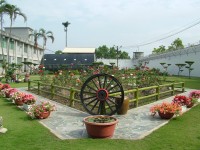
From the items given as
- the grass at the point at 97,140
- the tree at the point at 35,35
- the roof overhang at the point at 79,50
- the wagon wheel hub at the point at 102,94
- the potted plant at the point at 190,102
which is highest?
the tree at the point at 35,35

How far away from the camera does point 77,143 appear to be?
5.88 metres

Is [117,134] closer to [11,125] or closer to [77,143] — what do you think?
[77,143]

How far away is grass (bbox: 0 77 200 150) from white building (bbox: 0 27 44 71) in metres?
27.0

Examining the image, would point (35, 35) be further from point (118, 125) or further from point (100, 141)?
point (100, 141)

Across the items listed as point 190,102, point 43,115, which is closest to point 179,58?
point 190,102

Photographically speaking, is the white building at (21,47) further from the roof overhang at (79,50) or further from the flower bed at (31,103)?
the flower bed at (31,103)

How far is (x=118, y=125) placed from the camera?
759cm

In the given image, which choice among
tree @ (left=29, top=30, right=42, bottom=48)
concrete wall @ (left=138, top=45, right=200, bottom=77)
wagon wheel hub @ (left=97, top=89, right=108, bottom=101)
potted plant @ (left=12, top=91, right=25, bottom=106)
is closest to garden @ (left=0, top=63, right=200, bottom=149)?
wagon wheel hub @ (left=97, top=89, right=108, bottom=101)

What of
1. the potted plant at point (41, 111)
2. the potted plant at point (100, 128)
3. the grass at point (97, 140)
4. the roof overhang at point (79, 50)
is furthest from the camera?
the roof overhang at point (79, 50)

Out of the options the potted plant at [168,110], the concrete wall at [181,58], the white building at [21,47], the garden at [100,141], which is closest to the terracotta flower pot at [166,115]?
the potted plant at [168,110]

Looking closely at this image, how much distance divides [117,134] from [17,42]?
36.1 m

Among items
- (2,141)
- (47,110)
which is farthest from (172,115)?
(2,141)

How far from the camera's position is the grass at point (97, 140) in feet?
18.6

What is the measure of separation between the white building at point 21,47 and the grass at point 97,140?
27.0 meters
